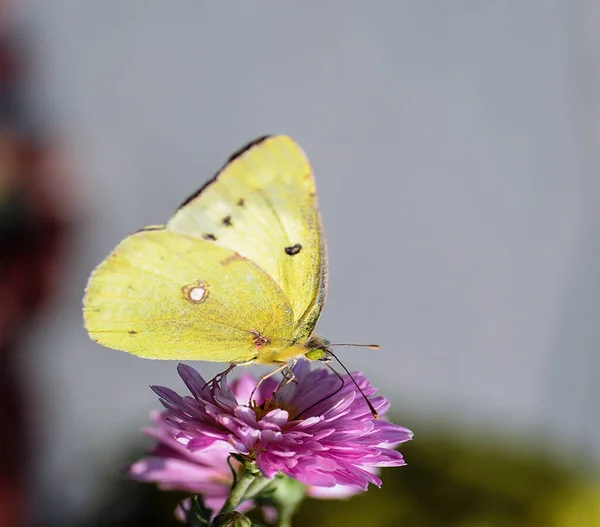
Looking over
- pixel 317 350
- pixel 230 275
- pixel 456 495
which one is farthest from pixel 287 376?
pixel 456 495

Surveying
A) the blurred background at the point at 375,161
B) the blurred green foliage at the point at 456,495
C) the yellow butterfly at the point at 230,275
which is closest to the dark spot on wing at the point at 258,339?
the yellow butterfly at the point at 230,275

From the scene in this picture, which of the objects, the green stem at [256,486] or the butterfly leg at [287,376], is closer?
the green stem at [256,486]

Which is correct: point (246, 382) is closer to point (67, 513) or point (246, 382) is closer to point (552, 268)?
point (67, 513)

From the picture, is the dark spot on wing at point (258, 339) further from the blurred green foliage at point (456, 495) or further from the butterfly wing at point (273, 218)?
the blurred green foliage at point (456, 495)

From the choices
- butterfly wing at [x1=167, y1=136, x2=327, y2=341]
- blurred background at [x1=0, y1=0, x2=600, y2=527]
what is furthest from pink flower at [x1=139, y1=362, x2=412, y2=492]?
blurred background at [x1=0, y1=0, x2=600, y2=527]

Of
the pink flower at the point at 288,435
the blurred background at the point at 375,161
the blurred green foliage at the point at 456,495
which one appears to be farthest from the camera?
the blurred background at the point at 375,161

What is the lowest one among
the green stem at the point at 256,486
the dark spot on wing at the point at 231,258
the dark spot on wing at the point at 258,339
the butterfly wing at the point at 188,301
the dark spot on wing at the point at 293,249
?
the green stem at the point at 256,486
